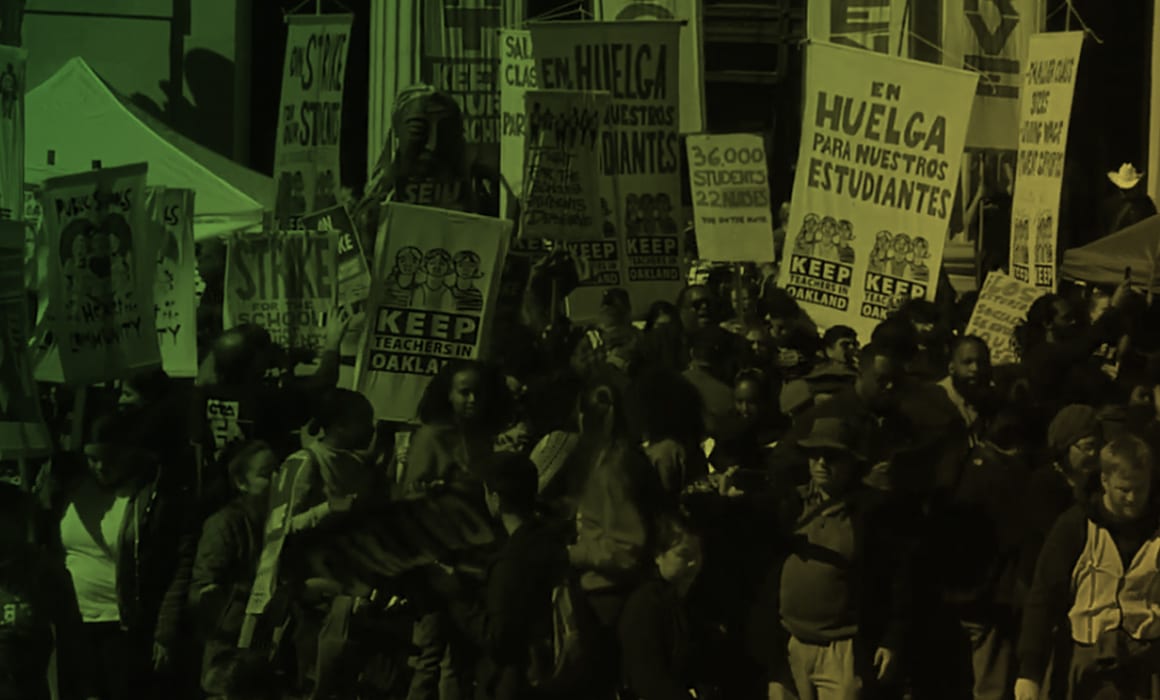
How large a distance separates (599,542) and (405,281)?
204 centimetres

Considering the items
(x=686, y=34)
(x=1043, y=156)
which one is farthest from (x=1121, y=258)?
(x=686, y=34)

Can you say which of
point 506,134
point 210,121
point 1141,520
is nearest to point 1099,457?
point 1141,520

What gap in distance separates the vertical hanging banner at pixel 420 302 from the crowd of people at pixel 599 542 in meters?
0.28

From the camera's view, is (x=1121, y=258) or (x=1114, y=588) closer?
(x=1114, y=588)

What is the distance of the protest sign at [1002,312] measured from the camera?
44.4 ft

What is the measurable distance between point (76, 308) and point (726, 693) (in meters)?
3.52

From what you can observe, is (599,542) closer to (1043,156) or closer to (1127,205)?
(1043,156)

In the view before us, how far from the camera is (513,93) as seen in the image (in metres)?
14.8

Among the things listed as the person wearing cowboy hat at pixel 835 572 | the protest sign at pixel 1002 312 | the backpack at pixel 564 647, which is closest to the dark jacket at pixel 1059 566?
the person wearing cowboy hat at pixel 835 572

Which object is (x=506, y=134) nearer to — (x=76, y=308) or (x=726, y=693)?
(x=76, y=308)

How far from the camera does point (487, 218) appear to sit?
10.6 m

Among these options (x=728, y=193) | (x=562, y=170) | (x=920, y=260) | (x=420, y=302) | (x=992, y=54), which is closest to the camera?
(x=420, y=302)

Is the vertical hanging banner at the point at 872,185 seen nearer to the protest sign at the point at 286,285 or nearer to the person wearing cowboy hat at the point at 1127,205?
the protest sign at the point at 286,285

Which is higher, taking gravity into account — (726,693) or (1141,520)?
(1141,520)
